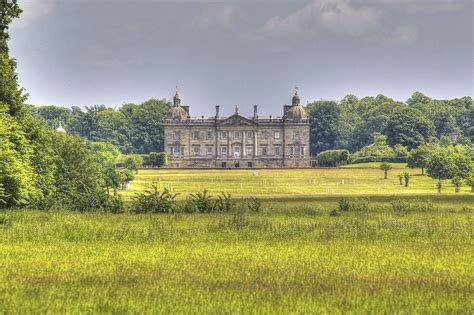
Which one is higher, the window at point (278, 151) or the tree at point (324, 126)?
the tree at point (324, 126)

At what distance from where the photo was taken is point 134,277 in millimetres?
15008

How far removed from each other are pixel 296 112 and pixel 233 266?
11704 centimetres

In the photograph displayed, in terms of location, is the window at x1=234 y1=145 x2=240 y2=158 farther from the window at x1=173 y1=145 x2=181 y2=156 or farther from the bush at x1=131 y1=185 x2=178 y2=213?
the bush at x1=131 y1=185 x2=178 y2=213

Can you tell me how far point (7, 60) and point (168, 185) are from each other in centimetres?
3876

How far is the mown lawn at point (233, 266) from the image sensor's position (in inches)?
502

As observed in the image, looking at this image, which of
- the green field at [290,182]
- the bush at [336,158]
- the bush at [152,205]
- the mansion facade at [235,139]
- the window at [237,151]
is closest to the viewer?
the bush at [152,205]

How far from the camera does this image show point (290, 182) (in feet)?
257

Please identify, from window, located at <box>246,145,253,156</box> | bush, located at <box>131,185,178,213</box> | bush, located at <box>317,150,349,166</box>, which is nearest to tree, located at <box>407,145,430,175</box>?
bush, located at <box>317,150,349,166</box>

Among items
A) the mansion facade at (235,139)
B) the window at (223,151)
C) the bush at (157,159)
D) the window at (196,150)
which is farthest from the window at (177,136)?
the bush at (157,159)

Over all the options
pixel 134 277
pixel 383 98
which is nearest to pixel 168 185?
pixel 134 277

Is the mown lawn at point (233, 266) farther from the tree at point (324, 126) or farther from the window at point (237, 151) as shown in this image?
the tree at point (324, 126)

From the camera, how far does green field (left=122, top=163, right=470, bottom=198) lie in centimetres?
6781

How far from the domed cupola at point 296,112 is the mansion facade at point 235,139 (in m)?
0.18

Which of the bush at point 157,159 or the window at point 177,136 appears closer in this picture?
the bush at point 157,159
